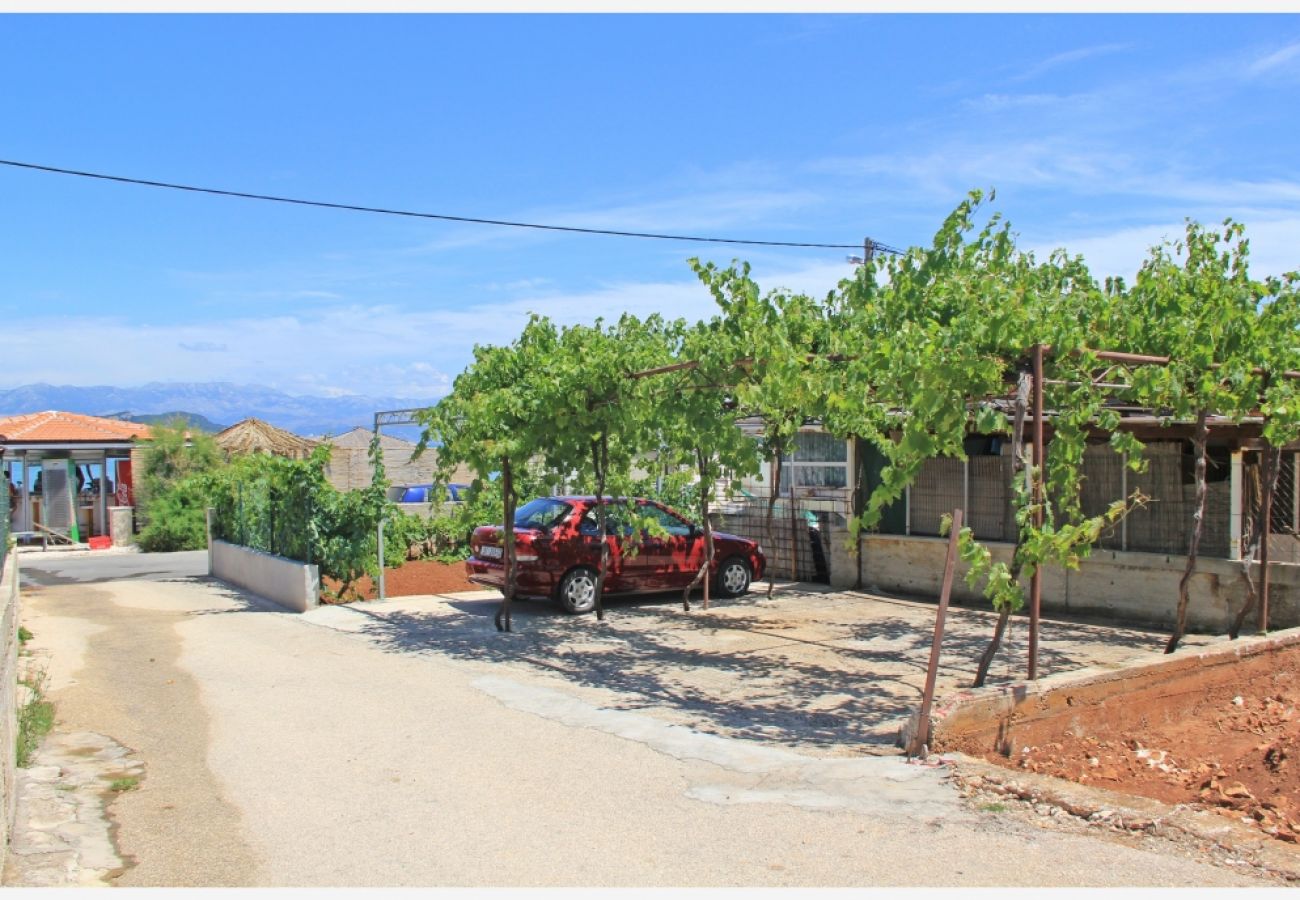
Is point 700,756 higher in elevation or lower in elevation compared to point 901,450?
lower

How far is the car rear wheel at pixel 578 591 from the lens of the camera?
46.8 ft

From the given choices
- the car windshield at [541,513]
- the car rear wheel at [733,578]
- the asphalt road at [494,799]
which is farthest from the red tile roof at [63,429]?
the asphalt road at [494,799]

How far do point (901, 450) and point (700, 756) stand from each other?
2.60m

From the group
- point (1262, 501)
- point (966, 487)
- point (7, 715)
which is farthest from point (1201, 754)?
point (966, 487)

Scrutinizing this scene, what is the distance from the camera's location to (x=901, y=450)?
7637mm

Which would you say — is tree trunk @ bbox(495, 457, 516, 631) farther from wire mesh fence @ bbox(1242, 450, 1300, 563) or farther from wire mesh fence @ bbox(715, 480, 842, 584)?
wire mesh fence @ bbox(1242, 450, 1300, 563)

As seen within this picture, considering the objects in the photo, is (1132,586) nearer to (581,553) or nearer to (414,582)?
(581,553)

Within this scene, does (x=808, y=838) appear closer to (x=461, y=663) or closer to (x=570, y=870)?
(x=570, y=870)

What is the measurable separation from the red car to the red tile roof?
63.6ft

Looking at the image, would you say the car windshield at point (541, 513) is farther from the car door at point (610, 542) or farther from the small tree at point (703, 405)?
the small tree at point (703, 405)

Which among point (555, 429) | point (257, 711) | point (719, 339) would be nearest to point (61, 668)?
point (257, 711)

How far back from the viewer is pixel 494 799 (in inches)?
257

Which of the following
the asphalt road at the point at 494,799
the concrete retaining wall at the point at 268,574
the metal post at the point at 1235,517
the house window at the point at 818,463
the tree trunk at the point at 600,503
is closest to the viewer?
the asphalt road at the point at 494,799

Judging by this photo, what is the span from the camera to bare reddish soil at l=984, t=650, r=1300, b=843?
257 inches
